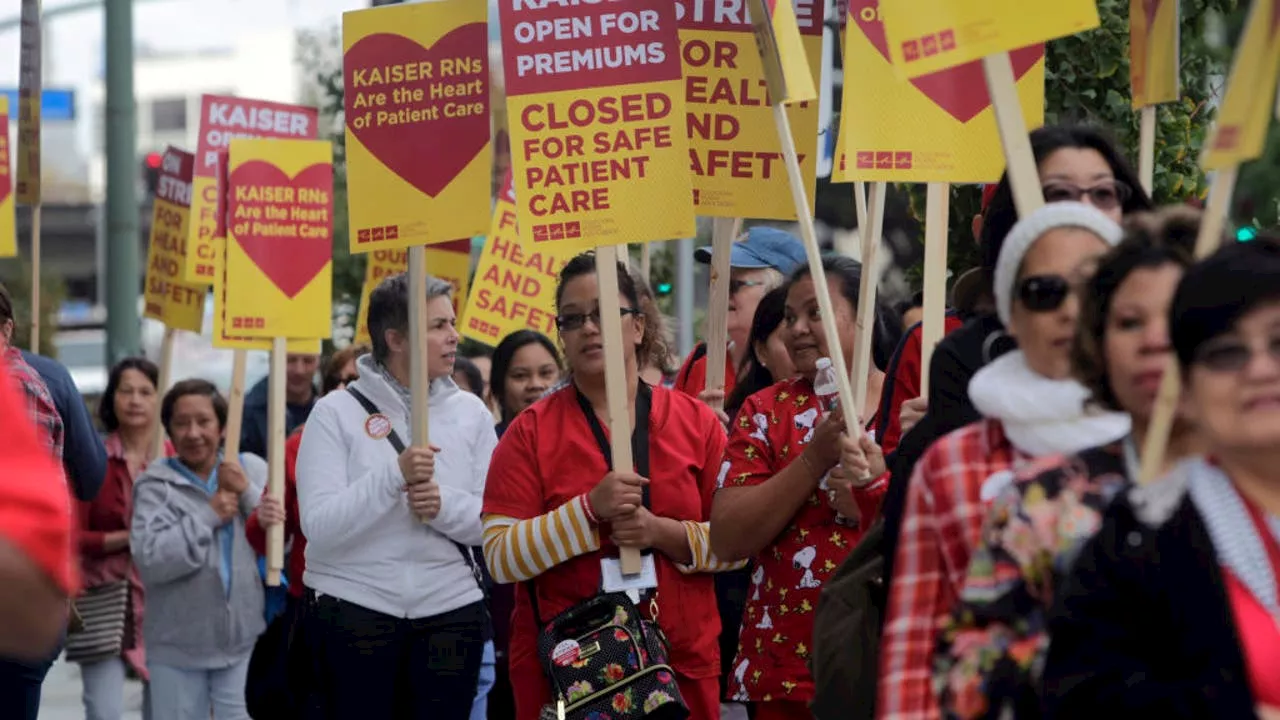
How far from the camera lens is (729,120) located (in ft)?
23.9

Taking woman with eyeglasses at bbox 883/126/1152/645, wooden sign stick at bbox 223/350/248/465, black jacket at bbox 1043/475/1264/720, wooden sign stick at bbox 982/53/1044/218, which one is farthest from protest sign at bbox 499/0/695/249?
black jacket at bbox 1043/475/1264/720

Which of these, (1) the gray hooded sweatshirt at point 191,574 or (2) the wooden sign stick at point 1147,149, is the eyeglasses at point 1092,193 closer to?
(2) the wooden sign stick at point 1147,149

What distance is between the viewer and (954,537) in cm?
332

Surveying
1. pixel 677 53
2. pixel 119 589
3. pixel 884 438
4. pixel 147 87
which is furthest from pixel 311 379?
pixel 147 87

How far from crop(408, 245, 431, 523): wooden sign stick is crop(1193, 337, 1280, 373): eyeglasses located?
15.4ft

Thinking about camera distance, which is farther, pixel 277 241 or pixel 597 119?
pixel 277 241

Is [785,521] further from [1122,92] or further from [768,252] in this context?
[768,252]

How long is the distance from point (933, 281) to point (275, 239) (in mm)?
4964

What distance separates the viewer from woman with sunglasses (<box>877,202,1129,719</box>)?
3.24 meters

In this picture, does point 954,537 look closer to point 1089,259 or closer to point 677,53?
point 1089,259

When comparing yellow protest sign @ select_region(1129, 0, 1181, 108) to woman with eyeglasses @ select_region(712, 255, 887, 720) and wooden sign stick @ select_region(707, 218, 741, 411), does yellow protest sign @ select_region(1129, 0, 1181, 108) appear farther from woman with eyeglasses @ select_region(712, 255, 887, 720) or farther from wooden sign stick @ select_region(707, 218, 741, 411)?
wooden sign stick @ select_region(707, 218, 741, 411)

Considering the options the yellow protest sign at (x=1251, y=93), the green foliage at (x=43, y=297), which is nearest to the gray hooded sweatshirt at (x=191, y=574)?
the yellow protest sign at (x=1251, y=93)

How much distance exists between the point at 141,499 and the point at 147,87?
3120 inches

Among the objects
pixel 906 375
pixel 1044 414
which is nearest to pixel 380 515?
pixel 906 375
